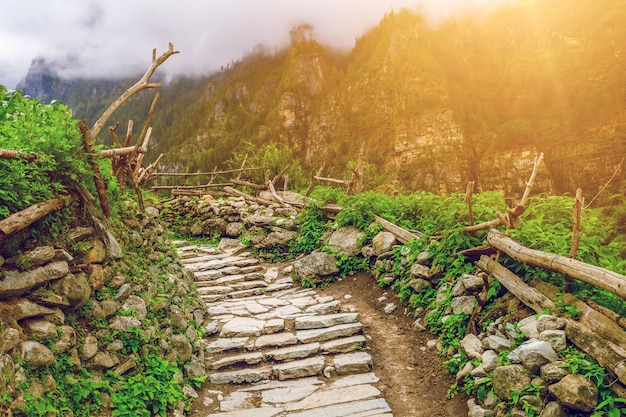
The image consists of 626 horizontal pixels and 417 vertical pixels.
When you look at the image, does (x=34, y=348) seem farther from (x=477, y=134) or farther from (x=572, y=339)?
(x=477, y=134)

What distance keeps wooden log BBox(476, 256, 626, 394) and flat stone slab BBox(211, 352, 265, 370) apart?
11.4 ft

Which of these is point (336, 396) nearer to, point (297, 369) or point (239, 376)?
point (297, 369)

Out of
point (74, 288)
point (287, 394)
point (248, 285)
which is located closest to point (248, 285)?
point (248, 285)

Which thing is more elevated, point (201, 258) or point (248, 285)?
point (201, 258)

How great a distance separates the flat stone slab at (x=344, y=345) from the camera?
5.58 meters

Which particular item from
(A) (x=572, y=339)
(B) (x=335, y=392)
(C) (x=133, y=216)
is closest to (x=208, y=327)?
(C) (x=133, y=216)

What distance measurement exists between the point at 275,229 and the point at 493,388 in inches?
340

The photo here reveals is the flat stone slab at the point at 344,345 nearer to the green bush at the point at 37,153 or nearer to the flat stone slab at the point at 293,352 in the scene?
the flat stone slab at the point at 293,352

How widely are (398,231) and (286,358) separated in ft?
12.9

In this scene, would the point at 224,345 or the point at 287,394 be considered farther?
the point at 224,345

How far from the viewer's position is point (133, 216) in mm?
5559

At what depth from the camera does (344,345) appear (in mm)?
5621

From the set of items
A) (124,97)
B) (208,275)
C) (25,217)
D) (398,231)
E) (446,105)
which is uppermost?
(446,105)

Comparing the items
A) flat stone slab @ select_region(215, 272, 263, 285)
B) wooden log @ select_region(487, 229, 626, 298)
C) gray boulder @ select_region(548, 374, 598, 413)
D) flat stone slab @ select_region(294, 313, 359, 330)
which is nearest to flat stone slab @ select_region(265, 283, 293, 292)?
flat stone slab @ select_region(215, 272, 263, 285)
